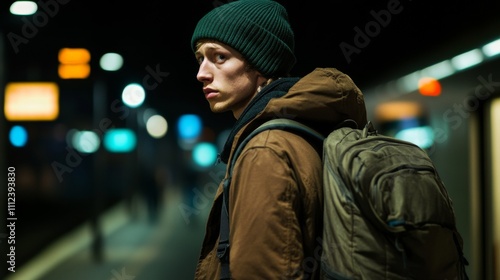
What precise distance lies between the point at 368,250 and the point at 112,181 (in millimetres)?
24373

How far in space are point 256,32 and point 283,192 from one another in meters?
0.81

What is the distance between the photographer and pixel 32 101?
6152 millimetres

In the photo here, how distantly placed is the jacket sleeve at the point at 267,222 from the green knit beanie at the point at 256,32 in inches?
23.8

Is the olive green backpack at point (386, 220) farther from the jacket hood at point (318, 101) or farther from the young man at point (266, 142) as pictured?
the jacket hood at point (318, 101)

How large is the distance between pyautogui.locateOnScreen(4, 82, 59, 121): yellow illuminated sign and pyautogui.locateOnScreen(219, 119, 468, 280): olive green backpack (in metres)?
4.91

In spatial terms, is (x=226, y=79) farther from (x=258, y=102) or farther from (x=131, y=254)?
(x=131, y=254)

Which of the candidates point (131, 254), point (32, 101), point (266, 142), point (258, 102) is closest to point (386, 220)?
point (266, 142)

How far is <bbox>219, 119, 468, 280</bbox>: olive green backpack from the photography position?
1385 millimetres

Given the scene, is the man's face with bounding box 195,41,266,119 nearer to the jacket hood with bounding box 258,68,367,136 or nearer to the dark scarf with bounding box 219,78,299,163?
the dark scarf with bounding box 219,78,299,163

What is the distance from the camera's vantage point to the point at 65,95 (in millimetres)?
19859

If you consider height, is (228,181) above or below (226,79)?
below

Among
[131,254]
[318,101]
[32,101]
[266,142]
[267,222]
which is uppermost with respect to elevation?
[32,101]

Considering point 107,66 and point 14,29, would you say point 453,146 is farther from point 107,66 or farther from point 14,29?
point 107,66

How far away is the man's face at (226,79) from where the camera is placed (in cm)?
198
